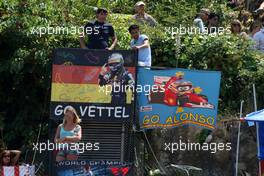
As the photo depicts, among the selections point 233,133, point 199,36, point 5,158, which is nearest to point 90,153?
point 5,158

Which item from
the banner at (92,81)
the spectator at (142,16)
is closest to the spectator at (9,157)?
the banner at (92,81)

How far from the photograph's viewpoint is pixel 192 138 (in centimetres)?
1330

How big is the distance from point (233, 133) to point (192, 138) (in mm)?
711

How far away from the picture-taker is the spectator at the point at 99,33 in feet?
43.7

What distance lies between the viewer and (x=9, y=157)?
12.2 meters

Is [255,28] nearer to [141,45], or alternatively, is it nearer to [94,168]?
[141,45]

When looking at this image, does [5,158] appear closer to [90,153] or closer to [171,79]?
[90,153]

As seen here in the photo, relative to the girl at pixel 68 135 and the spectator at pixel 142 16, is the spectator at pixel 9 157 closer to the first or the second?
the girl at pixel 68 135

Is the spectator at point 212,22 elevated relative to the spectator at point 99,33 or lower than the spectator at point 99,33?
elevated

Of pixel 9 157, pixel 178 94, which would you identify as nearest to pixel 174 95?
pixel 178 94

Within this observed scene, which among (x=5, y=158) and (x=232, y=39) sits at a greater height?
(x=232, y=39)

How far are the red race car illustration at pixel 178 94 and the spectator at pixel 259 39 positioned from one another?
8.39ft

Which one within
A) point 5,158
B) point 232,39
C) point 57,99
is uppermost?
point 232,39

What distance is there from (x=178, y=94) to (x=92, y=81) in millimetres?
1444
